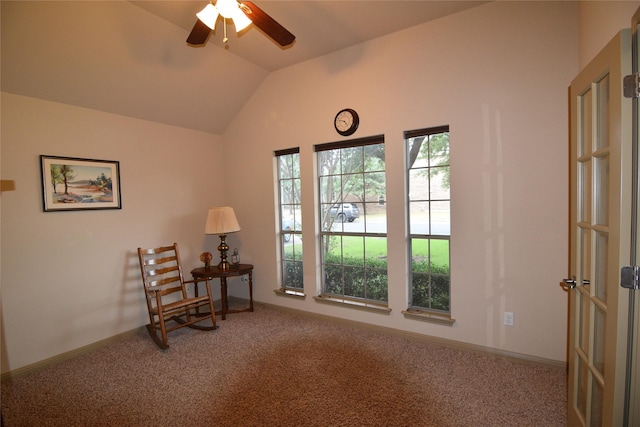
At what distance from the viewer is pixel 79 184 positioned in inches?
118

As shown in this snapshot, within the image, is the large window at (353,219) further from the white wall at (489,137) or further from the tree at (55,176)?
the tree at (55,176)

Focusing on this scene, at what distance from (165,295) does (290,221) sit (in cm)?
177

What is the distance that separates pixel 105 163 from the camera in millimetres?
3186

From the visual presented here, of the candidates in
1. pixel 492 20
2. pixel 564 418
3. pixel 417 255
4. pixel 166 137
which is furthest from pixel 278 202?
pixel 564 418

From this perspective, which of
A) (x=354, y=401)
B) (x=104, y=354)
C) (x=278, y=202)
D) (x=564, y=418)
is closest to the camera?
(x=564, y=418)

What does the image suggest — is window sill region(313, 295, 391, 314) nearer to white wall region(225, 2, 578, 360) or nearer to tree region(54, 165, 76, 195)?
white wall region(225, 2, 578, 360)

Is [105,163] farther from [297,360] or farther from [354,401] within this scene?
[354,401]

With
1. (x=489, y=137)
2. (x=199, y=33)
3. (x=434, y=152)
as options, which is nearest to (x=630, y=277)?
(x=489, y=137)

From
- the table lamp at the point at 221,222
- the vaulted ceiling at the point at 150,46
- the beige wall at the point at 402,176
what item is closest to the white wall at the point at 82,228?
the beige wall at the point at 402,176

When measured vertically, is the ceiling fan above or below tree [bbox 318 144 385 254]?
above

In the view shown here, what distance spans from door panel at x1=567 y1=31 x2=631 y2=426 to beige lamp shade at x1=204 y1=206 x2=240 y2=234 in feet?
10.8

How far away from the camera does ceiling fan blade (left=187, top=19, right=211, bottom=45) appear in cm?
211

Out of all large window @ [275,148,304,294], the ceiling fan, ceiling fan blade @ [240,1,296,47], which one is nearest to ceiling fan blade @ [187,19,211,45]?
the ceiling fan

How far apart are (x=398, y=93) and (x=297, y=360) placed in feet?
8.96
